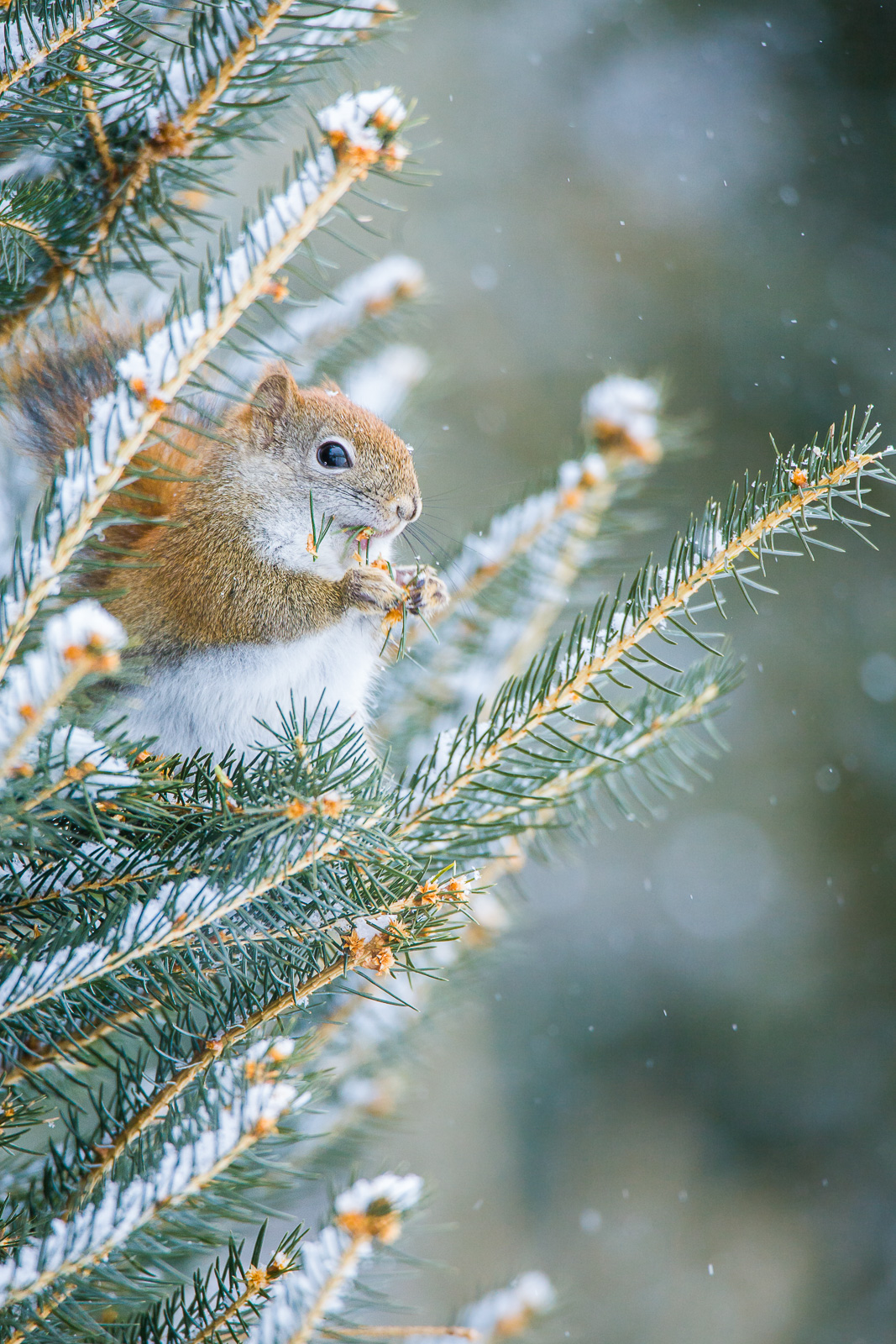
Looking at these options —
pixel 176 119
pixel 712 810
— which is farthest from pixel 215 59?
pixel 712 810

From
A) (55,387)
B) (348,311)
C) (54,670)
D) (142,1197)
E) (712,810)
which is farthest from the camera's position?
(712,810)

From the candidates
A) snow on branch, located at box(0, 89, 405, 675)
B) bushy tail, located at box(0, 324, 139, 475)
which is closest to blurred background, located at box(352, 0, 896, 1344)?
bushy tail, located at box(0, 324, 139, 475)

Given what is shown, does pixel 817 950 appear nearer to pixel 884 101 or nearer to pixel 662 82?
pixel 884 101

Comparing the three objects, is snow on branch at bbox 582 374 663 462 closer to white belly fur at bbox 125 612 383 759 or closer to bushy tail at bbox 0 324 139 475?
white belly fur at bbox 125 612 383 759

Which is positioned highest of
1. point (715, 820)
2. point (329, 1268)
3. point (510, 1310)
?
point (329, 1268)

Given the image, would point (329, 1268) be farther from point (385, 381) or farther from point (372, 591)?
point (385, 381)

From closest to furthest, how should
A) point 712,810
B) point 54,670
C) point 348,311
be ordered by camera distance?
point 54,670, point 348,311, point 712,810
